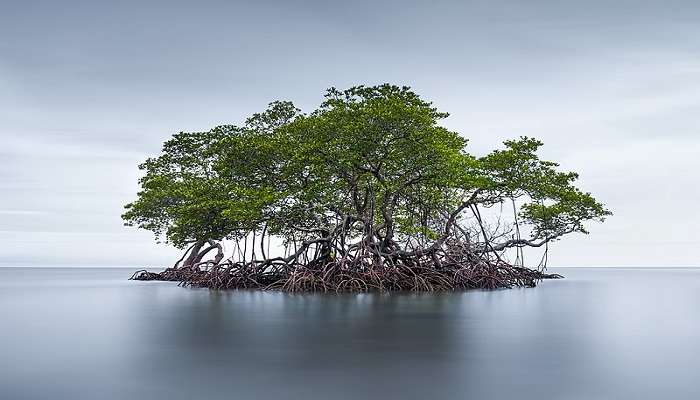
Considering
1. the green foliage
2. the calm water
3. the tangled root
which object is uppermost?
the green foliage

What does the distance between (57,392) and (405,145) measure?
12646 millimetres

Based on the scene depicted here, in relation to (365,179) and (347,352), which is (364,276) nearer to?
(365,179)

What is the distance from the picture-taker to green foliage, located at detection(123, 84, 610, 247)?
1711cm

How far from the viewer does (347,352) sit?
752 centimetres

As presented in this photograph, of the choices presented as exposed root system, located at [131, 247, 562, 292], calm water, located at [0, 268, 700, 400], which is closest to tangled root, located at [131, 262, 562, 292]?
exposed root system, located at [131, 247, 562, 292]

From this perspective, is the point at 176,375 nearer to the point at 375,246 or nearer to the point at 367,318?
the point at 367,318

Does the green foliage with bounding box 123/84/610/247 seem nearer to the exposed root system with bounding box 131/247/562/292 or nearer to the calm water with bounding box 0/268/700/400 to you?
the exposed root system with bounding box 131/247/562/292

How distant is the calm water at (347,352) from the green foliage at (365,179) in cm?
480

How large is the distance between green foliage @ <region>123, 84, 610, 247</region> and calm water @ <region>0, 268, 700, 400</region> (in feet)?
15.7

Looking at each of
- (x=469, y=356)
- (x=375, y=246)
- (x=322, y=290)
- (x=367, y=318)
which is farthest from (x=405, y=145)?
(x=469, y=356)

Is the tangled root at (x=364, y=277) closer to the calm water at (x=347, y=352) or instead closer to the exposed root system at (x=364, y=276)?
the exposed root system at (x=364, y=276)

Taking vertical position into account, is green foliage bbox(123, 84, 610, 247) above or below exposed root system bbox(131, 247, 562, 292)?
above

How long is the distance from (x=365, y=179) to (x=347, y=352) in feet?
37.6

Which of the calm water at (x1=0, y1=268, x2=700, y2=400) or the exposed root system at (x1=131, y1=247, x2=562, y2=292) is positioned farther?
the exposed root system at (x1=131, y1=247, x2=562, y2=292)
